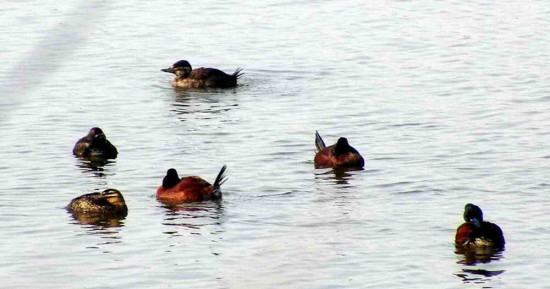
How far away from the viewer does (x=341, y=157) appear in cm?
2442

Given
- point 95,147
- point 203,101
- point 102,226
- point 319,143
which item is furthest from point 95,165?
point 203,101

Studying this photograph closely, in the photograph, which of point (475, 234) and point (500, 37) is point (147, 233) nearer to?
point (475, 234)

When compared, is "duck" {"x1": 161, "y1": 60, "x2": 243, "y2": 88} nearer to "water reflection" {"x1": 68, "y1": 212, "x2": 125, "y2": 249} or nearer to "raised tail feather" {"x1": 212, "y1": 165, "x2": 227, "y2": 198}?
"raised tail feather" {"x1": 212, "y1": 165, "x2": 227, "y2": 198}

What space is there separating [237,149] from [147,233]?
20.1 feet

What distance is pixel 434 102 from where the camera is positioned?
3022 centimetres

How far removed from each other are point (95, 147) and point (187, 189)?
3860mm

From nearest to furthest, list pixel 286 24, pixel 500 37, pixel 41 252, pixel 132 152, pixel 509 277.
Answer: pixel 509 277
pixel 41 252
pixel 132 152
pixel 500 37
pixel 286 24

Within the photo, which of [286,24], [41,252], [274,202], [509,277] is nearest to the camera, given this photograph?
[509,277]

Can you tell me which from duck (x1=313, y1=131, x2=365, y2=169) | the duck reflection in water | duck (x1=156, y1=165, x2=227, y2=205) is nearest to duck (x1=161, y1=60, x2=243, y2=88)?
duck (x1=313, y1=131, x2=365, y2=169)

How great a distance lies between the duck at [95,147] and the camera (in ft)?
83.3

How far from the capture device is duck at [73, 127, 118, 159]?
83.3 feet

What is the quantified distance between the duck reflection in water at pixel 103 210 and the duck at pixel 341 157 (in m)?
4.42

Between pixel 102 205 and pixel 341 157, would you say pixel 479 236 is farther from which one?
pixel 341 157

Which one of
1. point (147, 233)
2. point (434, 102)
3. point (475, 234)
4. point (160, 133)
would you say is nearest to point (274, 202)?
point (147, 233)
